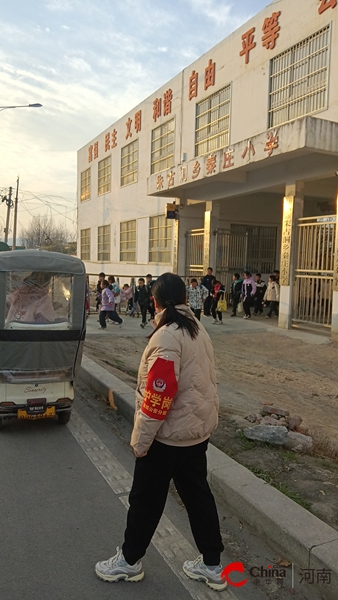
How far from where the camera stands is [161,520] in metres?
3.48

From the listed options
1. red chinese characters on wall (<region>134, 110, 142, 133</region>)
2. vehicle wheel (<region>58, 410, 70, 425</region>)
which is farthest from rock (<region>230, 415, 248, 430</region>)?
red chinese characters on wall (<region>134, 110, 142, 133</region>)

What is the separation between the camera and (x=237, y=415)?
19.1 feet

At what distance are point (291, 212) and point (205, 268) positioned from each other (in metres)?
4.91

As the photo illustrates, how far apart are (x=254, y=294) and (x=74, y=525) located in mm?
12838

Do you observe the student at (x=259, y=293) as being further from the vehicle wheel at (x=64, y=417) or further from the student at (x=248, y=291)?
the vehicle wheel at (x=64, y=417)

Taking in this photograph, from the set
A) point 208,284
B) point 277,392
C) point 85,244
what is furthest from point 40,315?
point 85,244

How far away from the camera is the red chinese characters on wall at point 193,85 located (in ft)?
55.3

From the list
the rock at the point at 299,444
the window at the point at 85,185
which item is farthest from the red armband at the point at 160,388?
the window at the point at 85,185

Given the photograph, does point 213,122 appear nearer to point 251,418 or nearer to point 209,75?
point 209,75

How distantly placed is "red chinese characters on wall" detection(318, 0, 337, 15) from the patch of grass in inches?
434

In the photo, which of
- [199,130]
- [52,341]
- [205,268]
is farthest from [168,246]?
[52,341]

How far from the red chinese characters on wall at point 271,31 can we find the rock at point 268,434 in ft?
37.8

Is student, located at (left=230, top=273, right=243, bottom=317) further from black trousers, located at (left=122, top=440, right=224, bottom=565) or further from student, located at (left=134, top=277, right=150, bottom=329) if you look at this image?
black trousers, located at (left=122, top=440, right=224, bottom=565)

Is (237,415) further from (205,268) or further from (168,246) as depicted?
(168,246)
